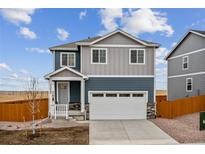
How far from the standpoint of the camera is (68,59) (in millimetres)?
Result: 17844

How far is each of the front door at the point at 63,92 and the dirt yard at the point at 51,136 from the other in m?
4.59

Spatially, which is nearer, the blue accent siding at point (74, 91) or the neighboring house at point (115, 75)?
the neighboring house at point (115, 75)

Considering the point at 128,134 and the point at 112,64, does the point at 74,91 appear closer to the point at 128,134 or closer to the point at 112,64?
the point at 112,64

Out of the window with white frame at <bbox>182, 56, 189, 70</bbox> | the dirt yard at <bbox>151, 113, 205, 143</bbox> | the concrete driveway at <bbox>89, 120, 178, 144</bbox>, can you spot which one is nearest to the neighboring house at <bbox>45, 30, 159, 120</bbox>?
the concrete driveway at <bbox>89, 120, 178, 144</bbox>

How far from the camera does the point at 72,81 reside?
682 inches

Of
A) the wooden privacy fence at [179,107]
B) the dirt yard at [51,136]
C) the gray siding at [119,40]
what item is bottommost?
the dirt yard at [51,136]

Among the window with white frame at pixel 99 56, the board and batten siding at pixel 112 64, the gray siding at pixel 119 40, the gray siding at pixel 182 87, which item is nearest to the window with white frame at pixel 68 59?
the board and batten siding at pixel 112 64

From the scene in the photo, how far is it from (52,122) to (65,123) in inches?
34.2

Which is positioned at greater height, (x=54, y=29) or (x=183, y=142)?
(x=54, y=29)

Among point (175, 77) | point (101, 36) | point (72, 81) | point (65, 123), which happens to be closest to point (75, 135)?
point (65, 123)

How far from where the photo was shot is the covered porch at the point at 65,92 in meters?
16.2

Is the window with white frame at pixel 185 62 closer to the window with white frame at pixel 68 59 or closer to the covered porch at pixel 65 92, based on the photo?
the covered porch at pixel 65 92

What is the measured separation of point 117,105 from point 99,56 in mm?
3276
